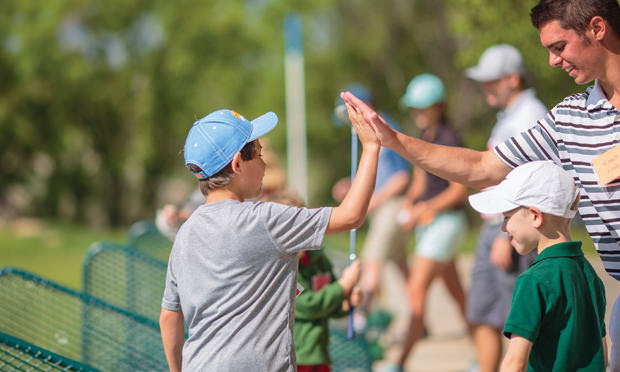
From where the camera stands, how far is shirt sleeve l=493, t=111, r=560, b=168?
2.84m

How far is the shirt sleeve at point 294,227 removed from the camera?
95.0 inches

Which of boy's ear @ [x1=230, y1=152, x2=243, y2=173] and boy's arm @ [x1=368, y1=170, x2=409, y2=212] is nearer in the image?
boy's ear @ [x1=230, y1=152, x2=243, y2=173]

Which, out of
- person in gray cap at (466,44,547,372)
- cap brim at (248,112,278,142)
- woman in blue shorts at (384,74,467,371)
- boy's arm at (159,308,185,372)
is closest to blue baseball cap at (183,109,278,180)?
cap brim at (248,112,278,142)

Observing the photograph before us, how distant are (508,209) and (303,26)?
2287cm

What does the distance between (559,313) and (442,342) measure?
164 inches

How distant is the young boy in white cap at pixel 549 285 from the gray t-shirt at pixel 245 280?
0.61m

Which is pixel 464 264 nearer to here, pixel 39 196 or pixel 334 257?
pixel 334 257

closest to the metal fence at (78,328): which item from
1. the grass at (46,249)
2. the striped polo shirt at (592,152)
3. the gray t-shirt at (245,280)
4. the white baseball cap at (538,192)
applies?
the gray t-shirt at (245,280)

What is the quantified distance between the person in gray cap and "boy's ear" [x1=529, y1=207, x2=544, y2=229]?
181cm

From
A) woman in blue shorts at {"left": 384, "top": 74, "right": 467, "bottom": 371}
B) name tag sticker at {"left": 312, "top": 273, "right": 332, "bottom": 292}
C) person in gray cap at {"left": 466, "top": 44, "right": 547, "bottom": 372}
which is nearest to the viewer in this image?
name tag sticker at {"left": 312, "top": 273, "right": 332, "bottom": 292}

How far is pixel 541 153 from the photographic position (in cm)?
288

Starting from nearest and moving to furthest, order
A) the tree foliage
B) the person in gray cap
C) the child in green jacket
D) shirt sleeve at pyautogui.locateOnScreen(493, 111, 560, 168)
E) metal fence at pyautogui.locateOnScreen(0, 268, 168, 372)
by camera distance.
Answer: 1. shirt sleeve at pyautogui.locateOnScreen(493, 111, 560, 168)
2. the child in green jacket
3. metal fence at pyautogui.locateOnScreen(0, 268, 168, 372)
4. the person in gray cap
5. the tree foliage

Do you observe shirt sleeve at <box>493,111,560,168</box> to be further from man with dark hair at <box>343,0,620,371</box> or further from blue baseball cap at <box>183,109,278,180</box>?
blue baseball cap at <box>183,109,278,180</box>

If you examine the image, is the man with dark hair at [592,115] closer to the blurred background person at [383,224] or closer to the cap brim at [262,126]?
the cap brim at [262,126]
